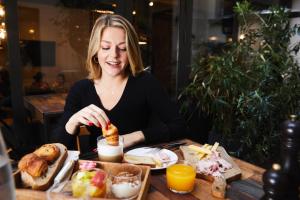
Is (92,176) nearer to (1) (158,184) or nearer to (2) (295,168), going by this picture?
(1) (158,184)

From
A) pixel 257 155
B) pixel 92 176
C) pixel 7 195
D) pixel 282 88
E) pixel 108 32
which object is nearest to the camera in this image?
pixel 7 195

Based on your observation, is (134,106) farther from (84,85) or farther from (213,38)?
(213,38)

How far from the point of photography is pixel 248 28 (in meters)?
2.56

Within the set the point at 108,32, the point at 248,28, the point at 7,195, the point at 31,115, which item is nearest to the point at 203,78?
the point at 248,28

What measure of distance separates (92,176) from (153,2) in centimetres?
291

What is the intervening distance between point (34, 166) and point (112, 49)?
920mm

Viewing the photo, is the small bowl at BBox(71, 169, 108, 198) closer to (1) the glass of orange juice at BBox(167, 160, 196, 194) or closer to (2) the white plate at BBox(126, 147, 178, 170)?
(1) the glass of orange juice at BBox(167, 160, 196, 194)

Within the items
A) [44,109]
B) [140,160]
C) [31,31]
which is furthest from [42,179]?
[31,31]

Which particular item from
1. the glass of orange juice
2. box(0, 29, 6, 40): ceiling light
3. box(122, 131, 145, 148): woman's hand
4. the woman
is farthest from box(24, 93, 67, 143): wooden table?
the glass of orange juice

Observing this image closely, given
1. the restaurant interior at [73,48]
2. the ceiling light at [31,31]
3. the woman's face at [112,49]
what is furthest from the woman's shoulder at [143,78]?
the ceiling light at [31,31]

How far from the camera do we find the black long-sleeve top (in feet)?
5.47

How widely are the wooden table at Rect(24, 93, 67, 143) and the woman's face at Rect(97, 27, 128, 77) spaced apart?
1.10m

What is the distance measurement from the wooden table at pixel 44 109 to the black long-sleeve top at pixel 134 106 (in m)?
0.89

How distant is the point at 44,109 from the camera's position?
2.54 metres
